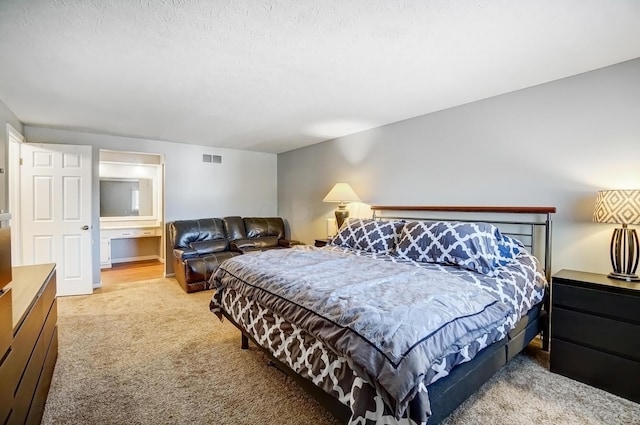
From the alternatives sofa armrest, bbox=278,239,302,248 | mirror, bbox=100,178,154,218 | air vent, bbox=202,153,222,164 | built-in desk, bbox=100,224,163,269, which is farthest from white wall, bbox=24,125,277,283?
mirror, bbox=100,178,154,218

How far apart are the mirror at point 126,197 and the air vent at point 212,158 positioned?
73.6 inches

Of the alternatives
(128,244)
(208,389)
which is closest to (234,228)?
(128,244)

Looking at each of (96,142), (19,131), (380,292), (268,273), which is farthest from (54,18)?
(96,142)

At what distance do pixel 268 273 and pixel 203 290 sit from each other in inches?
102

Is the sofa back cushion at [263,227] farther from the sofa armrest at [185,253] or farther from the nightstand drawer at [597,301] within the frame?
the nightstand drawer at [597,301]

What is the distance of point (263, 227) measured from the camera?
18.7 feet

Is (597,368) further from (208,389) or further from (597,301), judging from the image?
(208,389)

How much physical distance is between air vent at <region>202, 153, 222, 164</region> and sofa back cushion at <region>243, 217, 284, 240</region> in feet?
3.89

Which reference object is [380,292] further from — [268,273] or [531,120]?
[531,120]

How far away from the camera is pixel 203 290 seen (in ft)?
14.4

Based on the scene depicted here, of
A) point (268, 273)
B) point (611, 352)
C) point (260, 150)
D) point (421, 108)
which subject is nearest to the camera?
point (611, 352)

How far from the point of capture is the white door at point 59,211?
3922 millimetres

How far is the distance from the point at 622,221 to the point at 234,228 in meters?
4.90

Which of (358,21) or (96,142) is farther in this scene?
(96,142)
